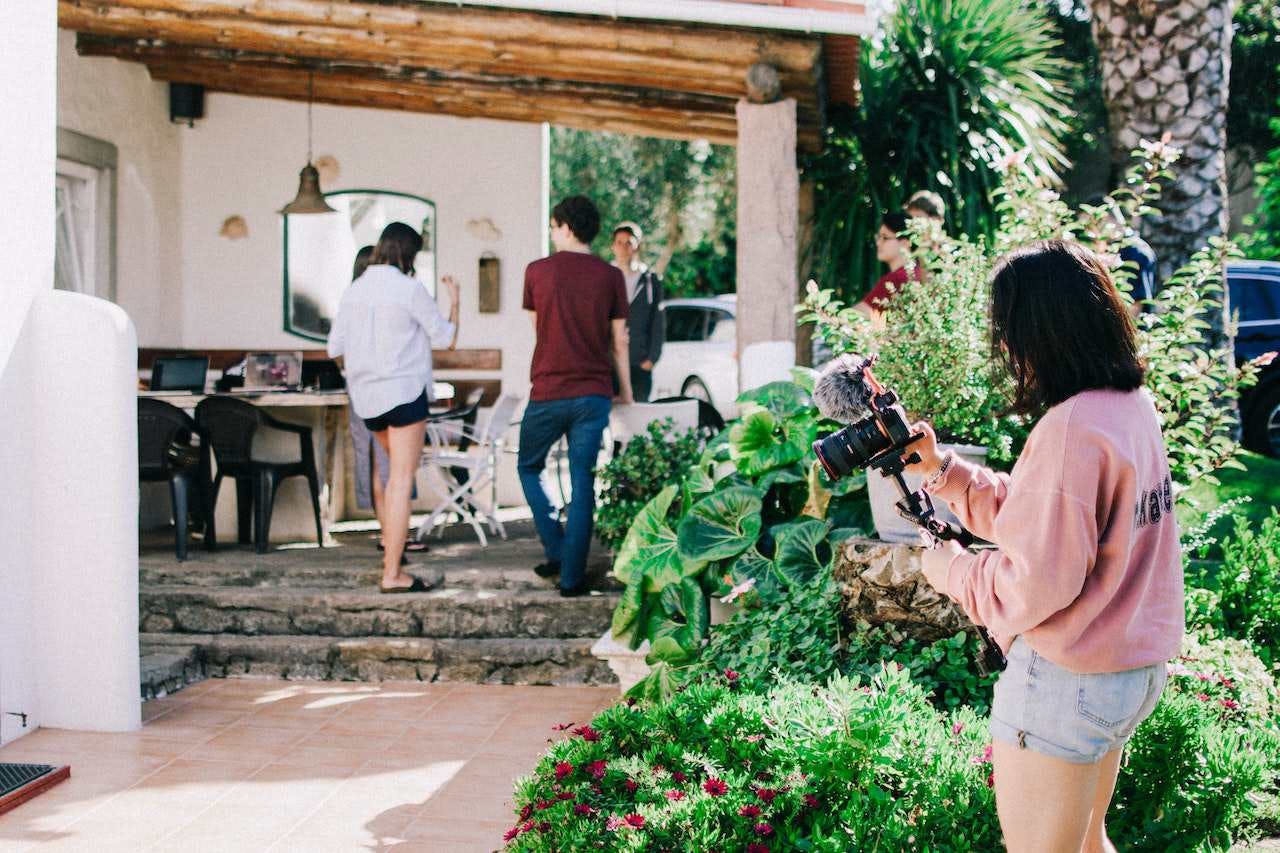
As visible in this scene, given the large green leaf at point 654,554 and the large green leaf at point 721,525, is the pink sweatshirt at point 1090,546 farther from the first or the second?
the large green leaf at point 654,554

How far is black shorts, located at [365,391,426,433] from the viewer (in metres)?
5.91

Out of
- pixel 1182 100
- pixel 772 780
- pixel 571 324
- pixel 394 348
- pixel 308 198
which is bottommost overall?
pixel 772 780

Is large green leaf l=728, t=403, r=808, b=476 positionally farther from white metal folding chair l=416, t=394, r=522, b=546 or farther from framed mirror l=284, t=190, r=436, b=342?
framed mirror l=284, t=190, r=436, b=342

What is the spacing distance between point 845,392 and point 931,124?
6.63 m

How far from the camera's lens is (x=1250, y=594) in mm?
4742

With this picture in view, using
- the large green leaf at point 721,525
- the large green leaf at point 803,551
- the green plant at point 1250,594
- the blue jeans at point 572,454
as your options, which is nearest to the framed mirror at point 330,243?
the blue jeans at point 572,454

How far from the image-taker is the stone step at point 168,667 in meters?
5.37

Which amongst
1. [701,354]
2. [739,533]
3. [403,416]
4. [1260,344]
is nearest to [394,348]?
[403,416]

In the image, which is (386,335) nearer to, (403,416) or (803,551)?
(403,416)

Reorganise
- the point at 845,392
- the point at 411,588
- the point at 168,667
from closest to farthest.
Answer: the point at 845,392 → the point at 168,667 → the point at 411,588

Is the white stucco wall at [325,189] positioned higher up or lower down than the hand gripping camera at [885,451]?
higher up

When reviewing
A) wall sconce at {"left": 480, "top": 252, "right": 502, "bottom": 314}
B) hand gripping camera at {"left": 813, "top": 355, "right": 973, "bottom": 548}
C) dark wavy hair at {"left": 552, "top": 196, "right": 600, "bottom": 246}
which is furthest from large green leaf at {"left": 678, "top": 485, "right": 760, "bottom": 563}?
wall sconce at {"left": 480, "top": 252, "right": 502, "bottom": 314}

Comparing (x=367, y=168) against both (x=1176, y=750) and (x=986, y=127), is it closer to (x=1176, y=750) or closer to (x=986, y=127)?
(x=986, y=127)

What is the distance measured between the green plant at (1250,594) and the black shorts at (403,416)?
3.32m
